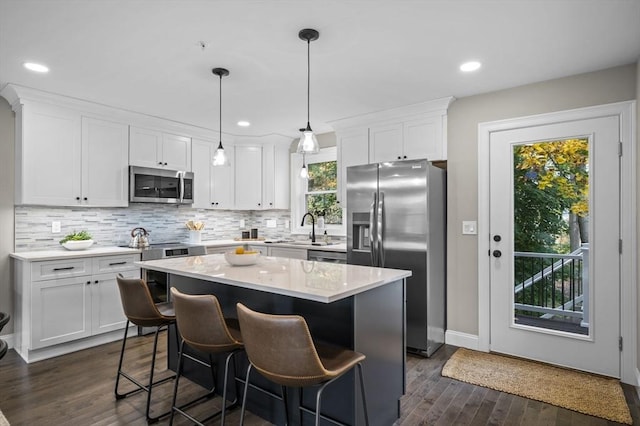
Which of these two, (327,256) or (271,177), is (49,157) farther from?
(327,256)

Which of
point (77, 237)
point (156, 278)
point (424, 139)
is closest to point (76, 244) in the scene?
point (77, 237)

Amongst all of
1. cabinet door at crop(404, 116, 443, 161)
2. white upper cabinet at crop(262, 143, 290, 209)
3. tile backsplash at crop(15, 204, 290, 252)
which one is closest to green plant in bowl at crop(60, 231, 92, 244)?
tile backsplash at crop(15, 204, 290, 252)

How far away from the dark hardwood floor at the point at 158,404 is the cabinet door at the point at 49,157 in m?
1.52

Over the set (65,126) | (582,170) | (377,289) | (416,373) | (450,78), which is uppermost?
(450,78)

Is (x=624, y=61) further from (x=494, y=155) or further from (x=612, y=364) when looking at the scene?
(x=612, y=364)

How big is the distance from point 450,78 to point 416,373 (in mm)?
2464

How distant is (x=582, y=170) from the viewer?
303cm

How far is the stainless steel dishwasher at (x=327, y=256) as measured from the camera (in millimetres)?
4047

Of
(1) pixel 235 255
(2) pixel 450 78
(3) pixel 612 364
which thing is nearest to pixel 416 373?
(3) pixel 612 364

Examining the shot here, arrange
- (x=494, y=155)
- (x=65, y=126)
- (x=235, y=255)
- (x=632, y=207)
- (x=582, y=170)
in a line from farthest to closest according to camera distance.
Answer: (x=65, y=126) < (x=494, y=155) < (x=582, y=170) < (x=632, y=207) < (x=235, y=255)

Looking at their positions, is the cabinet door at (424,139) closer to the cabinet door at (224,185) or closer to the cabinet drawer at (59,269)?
the cabinet door at (224,185)

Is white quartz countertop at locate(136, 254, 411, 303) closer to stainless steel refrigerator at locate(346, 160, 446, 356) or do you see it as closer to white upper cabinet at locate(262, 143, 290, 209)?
stainless steel refrigerator at locate(346, 160, 446, 356)

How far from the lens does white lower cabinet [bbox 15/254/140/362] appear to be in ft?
10.6

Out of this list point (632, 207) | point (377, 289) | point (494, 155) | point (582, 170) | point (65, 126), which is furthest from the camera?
point (65, 126)
